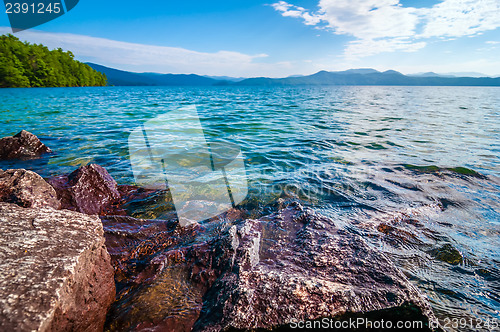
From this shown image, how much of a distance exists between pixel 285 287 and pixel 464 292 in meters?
2.18

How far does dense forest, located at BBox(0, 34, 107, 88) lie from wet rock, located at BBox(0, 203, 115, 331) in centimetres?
8373

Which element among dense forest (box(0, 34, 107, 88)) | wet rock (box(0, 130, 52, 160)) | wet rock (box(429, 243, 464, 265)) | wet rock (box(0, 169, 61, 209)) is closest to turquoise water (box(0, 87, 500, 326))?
wet rock (box(429, 243, 464, 265))

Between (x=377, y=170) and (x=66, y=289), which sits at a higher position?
(x=66, y=289)

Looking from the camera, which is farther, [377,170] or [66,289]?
[377,170]

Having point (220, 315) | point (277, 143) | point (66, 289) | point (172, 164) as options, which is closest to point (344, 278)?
point (220, 315)

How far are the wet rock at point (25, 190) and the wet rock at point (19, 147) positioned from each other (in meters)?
5.17

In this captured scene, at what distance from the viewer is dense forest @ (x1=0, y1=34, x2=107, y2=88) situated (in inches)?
2318

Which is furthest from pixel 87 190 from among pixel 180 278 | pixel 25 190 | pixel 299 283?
pixel 299 283

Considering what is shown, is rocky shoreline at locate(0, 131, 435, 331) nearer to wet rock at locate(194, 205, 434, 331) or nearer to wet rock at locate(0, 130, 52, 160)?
wet rock at locate(194, 205, 434, 331)

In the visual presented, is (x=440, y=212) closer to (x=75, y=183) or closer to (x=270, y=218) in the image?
(x=270, y=218)

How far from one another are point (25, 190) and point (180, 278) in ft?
8.71

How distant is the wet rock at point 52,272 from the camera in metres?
1.51

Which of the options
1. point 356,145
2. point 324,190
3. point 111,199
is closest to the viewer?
point 111,199

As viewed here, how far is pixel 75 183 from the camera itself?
14.1 ft
